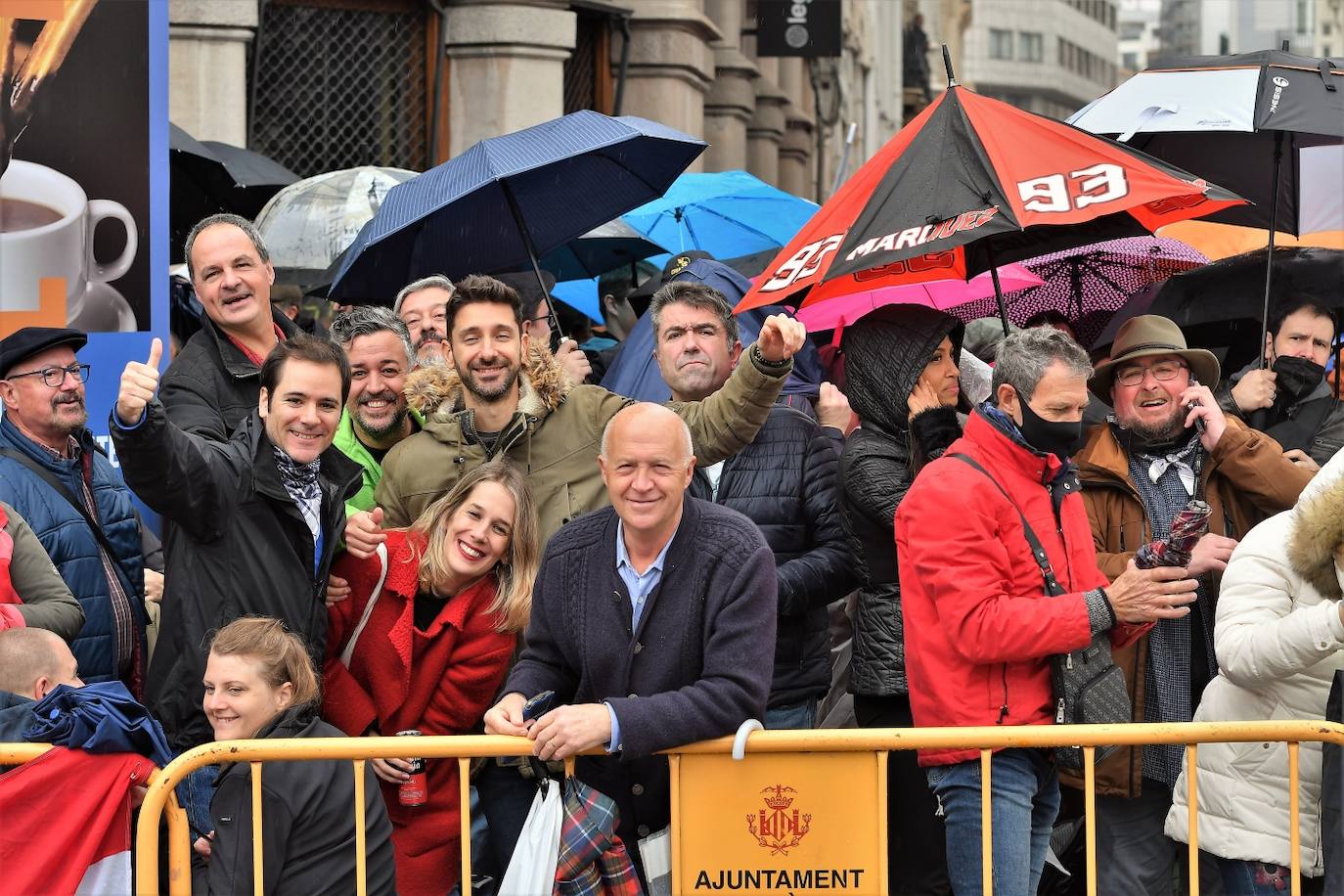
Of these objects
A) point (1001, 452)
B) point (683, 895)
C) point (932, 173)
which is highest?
point (932, 173)

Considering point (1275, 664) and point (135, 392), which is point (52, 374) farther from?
point (1275, 664)

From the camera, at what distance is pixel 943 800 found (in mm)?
5000

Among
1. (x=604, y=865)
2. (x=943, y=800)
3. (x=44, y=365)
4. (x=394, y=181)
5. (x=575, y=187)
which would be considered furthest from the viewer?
(x=394, y=181)

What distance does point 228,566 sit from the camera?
16.7 ft

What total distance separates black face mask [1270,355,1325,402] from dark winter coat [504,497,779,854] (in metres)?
2.80

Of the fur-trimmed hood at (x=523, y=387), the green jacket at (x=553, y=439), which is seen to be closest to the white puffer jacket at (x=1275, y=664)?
the green jacket at (x=553, y=439)

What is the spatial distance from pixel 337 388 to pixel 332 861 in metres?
1.39

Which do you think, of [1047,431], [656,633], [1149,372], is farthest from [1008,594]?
[1149,372]

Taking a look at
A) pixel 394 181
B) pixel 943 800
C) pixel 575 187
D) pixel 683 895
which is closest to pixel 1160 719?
pixel 943 800

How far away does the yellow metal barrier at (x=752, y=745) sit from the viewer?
4402mm

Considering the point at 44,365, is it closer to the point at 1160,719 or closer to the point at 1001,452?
the point at 1001,452

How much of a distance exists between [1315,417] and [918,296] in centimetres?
198

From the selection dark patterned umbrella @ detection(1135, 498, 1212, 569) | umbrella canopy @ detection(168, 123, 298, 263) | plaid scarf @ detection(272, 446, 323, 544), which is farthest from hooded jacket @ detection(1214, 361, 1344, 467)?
umbrella canopy @ detection(168, 123, 298, 263)

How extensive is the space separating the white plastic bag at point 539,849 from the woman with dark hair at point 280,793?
1.34ft
